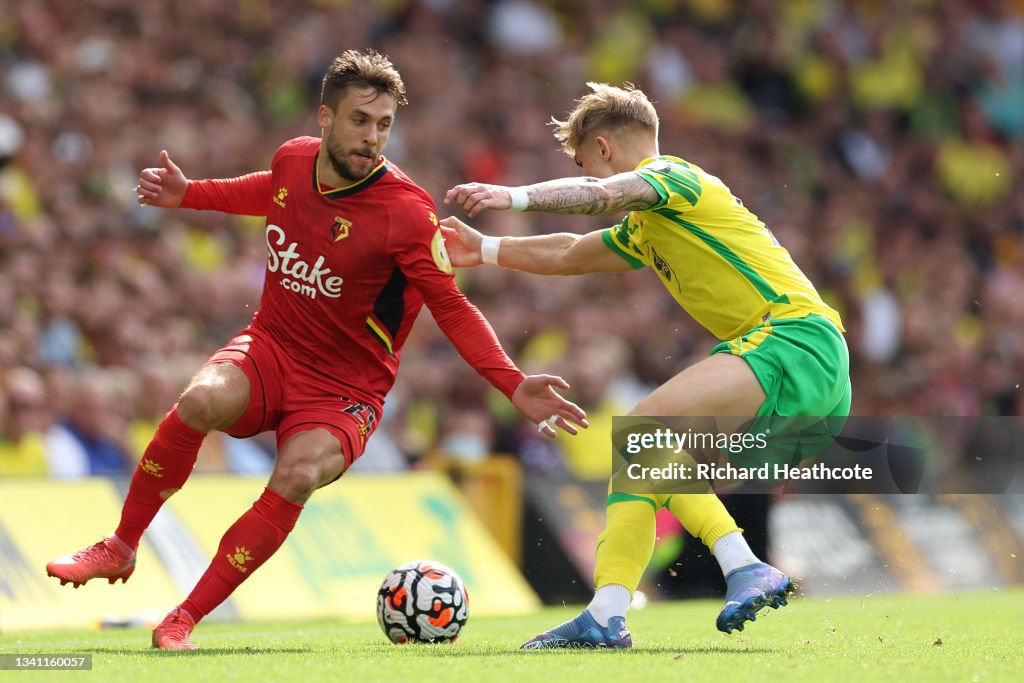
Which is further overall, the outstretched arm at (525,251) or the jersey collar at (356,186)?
the outstretched arm at (525,251)

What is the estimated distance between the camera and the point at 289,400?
738 cm

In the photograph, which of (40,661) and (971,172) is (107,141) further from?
(971,172)

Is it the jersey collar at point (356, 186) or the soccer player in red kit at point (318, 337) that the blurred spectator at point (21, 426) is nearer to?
the soccer player in red kit at point (318, 337)

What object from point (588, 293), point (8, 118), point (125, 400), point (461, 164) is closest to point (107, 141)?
point (8, 118)

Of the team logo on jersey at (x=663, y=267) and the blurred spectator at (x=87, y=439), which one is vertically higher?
the team logo on jersey at (x=663, y=267)

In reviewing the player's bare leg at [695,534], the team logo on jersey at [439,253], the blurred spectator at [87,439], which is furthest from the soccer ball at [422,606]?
the blurred spectator at [87,439]

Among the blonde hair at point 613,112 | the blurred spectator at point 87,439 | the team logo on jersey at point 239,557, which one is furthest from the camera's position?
the blurred spectator at point 87,439

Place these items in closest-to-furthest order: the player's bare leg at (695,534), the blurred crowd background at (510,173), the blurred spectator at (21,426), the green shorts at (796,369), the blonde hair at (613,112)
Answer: the player's bare leg at (695,534) < the green shorts at (796,369) < the blonde hair at (613,112) < the blurred spectator at (21,426) < the blurred crowd background at (510,173)

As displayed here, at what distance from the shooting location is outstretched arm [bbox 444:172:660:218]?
262 inches

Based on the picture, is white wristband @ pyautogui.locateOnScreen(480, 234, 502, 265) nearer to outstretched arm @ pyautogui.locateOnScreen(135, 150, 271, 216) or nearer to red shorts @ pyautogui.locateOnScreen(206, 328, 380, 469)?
red shorts @ pyautogui.locateOnScreen(206, 328, 380, 469)

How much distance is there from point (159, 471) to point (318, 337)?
3.11ft

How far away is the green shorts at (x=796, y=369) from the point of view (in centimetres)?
686

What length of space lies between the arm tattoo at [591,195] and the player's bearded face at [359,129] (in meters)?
0.86

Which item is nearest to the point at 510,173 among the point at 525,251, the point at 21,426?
the point at 21,426
